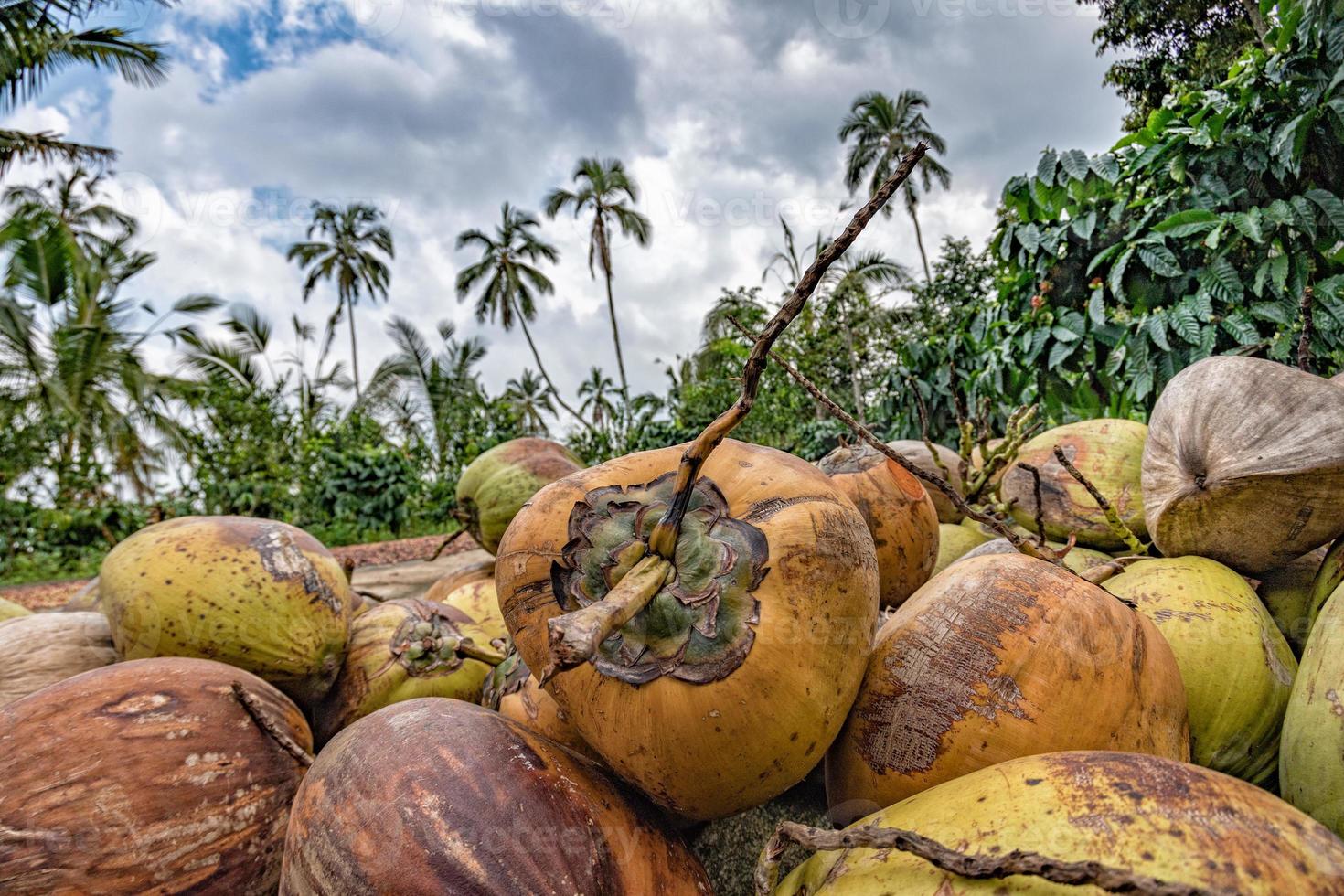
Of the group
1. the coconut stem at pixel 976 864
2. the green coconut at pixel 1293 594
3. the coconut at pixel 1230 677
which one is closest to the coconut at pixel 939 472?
the green coconut at pixel 1293 594

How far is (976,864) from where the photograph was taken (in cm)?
65

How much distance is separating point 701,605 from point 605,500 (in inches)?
8.0

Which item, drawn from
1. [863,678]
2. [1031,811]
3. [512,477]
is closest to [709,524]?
[863,678]

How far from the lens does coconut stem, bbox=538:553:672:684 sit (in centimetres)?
60

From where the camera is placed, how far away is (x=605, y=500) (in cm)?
99

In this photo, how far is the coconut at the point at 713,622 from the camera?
0.85 meters

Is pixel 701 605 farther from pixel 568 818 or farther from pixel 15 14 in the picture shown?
pixel 15 14

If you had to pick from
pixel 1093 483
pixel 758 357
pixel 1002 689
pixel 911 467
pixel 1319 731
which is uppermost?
pixel 758 357

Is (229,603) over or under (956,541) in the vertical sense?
over

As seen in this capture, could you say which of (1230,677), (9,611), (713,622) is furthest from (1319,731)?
(9,611)

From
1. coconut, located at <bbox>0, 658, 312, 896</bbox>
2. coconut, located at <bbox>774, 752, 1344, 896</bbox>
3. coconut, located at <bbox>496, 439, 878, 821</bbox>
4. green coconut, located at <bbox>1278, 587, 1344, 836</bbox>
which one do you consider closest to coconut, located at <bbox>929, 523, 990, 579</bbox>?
green coconut, located at <bbox>1278, 587, 1344, 836</bbox>

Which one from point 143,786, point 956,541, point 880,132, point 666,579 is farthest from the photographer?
point 880,132

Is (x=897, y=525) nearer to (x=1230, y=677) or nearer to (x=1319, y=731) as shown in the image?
(x=1230, y=677)

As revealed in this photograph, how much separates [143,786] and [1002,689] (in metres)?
1.18
